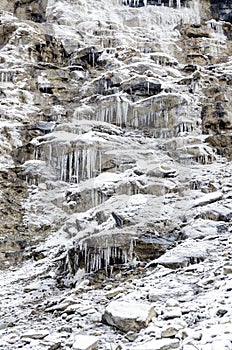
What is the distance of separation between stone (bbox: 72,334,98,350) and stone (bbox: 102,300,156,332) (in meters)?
0.55

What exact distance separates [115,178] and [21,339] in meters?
8.96

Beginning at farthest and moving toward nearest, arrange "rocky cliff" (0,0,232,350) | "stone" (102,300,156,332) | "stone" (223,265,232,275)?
"stone" (223,265,232,275) → "rocky cliff" (0,0,232,350) → "stone" (102,300,156,332)

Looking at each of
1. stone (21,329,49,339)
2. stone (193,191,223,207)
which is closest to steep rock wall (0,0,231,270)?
stone (193,191,223,207)

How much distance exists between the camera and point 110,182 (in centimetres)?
1512

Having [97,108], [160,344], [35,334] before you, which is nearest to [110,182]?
[97,108]

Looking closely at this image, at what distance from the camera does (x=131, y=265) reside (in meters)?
9.75

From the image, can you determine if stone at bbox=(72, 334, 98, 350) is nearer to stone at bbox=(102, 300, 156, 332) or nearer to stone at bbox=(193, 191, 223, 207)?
stone at bbox=(102, 300, 156, 332)

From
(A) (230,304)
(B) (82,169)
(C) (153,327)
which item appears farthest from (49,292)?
(B) (82,169)

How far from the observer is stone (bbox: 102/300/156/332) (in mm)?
6426

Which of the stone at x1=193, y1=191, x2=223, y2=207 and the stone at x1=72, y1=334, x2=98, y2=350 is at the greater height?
the stone at x1=193, y1=191, x2=223, y2=207

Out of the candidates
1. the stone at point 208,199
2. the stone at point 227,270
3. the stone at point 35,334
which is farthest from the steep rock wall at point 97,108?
the stone at point 35,334

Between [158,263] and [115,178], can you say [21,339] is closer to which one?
[158,263]

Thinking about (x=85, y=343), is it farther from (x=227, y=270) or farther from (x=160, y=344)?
(x=227, y=270)

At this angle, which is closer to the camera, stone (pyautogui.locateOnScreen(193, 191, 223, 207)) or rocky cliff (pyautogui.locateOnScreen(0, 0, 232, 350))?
rocky cliff (pyautogui.locateOnScreen(0, 0, 232, 350))
